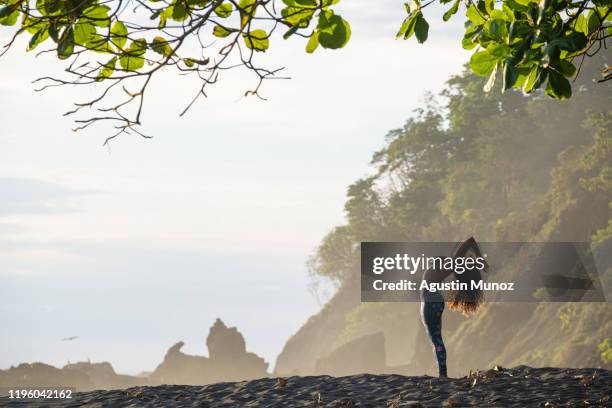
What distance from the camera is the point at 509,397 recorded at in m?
9.47

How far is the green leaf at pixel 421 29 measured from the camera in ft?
18.6

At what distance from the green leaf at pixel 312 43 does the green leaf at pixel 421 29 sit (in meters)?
0.85

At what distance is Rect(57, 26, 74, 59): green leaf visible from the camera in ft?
17.7

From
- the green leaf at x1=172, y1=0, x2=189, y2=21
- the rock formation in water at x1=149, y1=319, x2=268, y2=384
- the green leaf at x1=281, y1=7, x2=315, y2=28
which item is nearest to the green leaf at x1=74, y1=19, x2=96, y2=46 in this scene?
the green leaf at x1=172, y1=0, x2=189, y2=21

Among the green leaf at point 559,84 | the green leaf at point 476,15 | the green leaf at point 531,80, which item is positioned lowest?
the green leaf at point 559,84

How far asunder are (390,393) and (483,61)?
5.80 m

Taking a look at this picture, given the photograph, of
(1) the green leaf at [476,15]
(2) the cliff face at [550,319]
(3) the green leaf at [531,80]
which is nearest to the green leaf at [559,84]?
(3) the green leaf at [531,80]

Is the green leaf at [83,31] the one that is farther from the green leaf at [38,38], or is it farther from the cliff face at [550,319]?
the cliff face at [550,319]

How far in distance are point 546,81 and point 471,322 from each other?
31.8 meters

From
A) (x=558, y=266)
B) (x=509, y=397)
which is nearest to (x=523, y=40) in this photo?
(x=509, y=397)

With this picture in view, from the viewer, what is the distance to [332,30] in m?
5.18

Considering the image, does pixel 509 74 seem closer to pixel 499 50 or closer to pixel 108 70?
pixel 499 50

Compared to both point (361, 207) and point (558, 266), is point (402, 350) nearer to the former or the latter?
point (361, 207)

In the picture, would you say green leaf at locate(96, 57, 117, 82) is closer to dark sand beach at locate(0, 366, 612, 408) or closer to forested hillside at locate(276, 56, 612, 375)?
dark sand beach at locate(0, 366, 612, 408)
